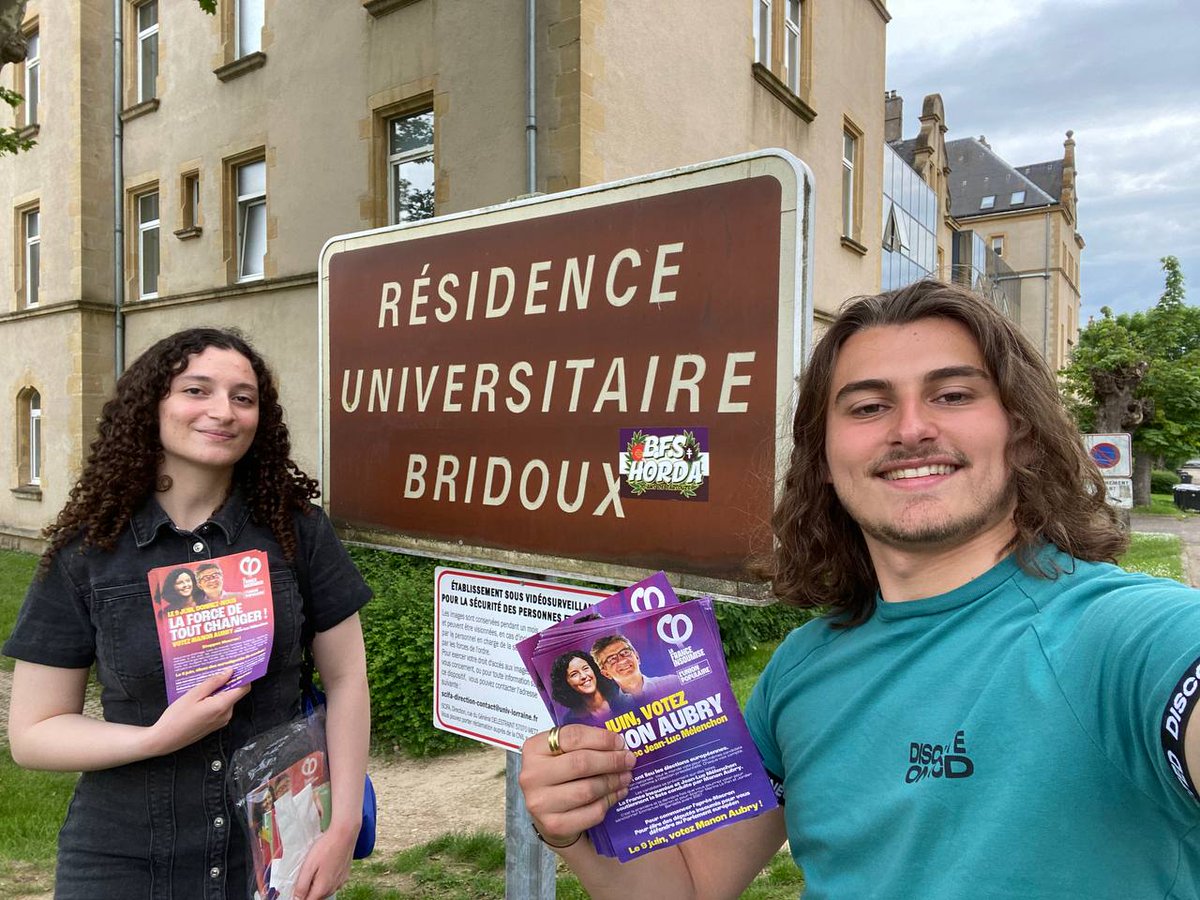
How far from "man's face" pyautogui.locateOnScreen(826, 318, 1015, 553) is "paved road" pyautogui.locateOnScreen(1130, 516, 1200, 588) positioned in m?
12.5

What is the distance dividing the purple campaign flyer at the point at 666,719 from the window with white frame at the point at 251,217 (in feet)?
38.7

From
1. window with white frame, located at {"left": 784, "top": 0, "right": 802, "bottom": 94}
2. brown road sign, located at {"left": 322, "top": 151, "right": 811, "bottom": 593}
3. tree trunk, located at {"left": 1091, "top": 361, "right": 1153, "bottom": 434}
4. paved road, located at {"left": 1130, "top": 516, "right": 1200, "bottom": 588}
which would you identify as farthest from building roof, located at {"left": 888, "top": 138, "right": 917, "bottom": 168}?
brown road sign, located at {"left": 322, "top": 151, "right": 811, "bottom": 593}

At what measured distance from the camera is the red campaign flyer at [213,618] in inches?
67.3

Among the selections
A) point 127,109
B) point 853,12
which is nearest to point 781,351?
point 853,12

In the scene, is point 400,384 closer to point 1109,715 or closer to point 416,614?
point 1109,715

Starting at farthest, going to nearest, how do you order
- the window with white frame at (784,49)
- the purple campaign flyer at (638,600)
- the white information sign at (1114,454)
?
the white information sign at (1114,454), the window with white frame at (784,49), the purple campaign flyer at (638,600)

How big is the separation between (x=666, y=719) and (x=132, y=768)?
119 cm

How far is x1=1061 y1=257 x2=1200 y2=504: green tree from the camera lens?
74.1 ft

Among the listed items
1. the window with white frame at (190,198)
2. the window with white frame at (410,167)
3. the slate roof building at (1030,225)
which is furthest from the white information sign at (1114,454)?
the slate roof building at (1030,225)

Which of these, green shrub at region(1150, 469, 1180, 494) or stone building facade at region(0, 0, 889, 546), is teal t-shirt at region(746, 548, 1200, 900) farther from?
green shrub at region(1150, 469, 1180, 494)

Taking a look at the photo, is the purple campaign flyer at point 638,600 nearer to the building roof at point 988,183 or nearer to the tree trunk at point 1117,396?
the tree trunk at point 1117,396

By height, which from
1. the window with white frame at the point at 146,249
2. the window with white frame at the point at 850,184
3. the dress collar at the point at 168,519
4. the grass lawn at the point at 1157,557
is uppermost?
the window with white frame at the point at 850,184

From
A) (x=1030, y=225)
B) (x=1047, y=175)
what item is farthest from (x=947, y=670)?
(x=1047, y=175)

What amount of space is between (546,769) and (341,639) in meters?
0.94
